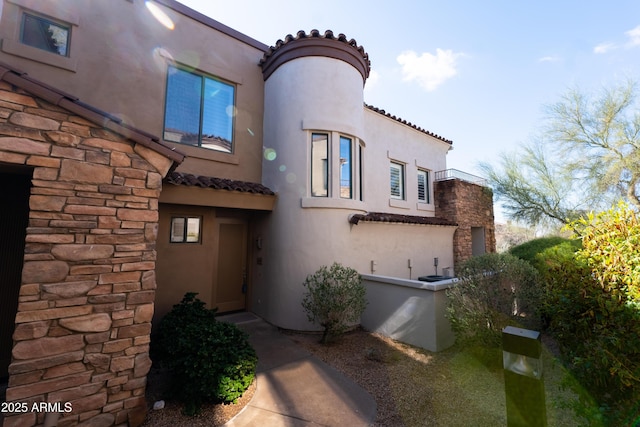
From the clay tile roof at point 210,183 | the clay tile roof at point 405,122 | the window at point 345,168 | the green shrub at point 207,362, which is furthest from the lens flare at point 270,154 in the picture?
the green shrub at point 207,362

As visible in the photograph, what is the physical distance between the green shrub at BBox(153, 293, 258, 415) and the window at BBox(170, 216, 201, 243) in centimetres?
280

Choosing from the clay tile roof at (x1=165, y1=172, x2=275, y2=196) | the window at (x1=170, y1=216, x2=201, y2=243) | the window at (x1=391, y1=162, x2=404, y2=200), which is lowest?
the window at (x1=170, y1=216, x2=201, y2=243)

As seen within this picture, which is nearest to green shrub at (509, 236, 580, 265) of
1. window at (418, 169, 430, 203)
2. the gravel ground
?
window at (418, 169, 430, 203)

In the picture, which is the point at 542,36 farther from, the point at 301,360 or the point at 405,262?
the point at 301,360

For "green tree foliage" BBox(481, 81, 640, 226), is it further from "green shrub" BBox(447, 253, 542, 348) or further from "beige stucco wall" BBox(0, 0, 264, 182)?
"beige stucco wall" BBox(0, 0, 264, 182)

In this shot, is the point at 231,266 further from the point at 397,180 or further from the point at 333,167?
the point at 397,180

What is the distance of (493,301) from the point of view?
17.1 ft

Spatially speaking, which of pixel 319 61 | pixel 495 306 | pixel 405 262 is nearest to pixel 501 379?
pixel 495 306

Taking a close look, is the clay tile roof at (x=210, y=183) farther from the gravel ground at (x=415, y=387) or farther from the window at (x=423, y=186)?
the window at (x=423, y=186)

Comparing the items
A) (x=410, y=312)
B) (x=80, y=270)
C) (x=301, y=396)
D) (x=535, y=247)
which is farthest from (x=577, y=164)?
(x=80, y=270)

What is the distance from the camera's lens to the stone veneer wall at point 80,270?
3111mm

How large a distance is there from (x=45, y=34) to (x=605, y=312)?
10099 millimetres

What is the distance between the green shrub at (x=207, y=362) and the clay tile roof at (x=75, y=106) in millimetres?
2748

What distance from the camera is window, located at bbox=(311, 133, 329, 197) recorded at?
7441mm
